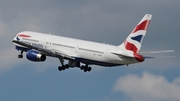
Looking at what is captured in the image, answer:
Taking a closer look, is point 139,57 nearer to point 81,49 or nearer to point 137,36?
point 137,36

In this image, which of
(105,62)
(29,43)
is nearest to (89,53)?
(105,62)

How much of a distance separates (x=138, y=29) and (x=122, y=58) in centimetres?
A: 594

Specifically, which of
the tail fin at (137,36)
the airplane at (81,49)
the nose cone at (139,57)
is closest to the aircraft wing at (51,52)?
the airplane at (81,49)

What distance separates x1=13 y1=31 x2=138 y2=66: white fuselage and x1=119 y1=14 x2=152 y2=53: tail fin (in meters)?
1.39

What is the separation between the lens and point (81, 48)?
134000mm

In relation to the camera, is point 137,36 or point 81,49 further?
point 81,49

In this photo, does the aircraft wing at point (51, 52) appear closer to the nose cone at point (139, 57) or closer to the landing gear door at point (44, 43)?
the landing gear door at point (44, 43)

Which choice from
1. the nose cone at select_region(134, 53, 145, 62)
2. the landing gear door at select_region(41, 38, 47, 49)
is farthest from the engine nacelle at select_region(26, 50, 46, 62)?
the nose cone at select_region(134, 53, 145, 62)

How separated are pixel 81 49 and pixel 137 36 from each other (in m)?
9.68

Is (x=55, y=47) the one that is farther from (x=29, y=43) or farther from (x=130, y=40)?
(x=130, y=40)

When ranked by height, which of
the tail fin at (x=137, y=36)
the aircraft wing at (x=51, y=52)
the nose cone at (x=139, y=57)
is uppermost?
the tail fin at (x=137, y=36)

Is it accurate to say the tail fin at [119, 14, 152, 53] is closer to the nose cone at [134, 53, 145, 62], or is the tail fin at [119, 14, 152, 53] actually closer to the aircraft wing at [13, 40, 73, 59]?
the nose cone at [134, 53, 145, 62]

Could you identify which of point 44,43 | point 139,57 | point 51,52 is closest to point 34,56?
point 51,52

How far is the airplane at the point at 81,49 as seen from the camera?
5103 inches
